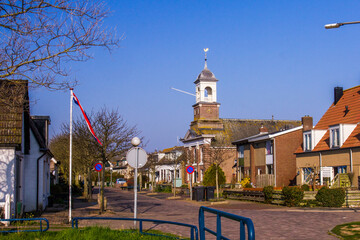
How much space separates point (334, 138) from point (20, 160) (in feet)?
81.4

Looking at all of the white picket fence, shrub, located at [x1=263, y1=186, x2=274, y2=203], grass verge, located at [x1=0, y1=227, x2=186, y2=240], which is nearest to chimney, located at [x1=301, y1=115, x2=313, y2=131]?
shrub, located at [x1=263, y1=186, x2=274, y2=203]

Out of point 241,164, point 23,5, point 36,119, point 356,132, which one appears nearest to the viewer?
point 23,5

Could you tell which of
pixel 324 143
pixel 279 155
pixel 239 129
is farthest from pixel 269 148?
pixel 239 129

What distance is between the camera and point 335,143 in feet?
124

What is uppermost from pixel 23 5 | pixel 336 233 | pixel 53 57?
pixel 23 5

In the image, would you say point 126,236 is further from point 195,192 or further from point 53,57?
point 195,192

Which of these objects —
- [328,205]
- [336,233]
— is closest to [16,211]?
[336,233]

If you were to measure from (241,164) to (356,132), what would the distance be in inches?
884

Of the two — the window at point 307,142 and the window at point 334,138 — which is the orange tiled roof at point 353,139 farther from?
the window at point 307,142

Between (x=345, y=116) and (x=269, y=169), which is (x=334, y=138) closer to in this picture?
(x=345, y=116)

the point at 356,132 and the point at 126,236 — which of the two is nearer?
the point at 126,236

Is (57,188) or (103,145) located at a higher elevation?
(103,145)

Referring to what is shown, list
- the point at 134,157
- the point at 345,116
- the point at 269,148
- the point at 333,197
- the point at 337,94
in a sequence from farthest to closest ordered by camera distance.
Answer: the point at 269,148
the point at 337,94
the point at 345,116
the point at 333,197
the point at 134,157

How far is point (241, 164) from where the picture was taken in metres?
57.4
